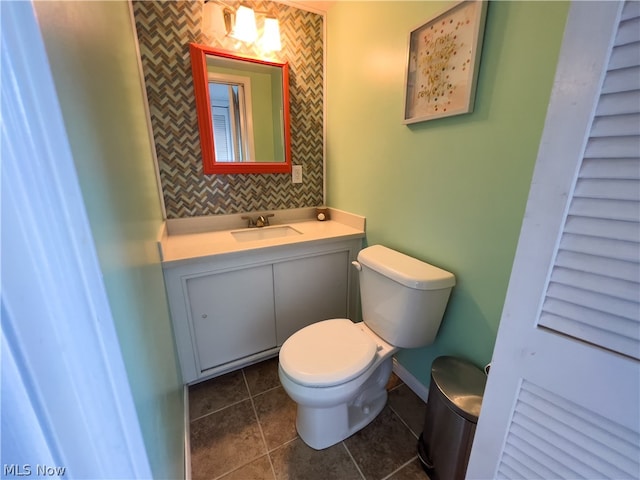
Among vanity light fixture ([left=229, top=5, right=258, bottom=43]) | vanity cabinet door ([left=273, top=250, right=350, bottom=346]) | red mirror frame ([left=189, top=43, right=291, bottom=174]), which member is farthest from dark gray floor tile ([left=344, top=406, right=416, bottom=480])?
vanity light fixture ([left=229, top=5, right=258, bottom=43])

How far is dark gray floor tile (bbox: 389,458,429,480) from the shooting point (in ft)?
3.49

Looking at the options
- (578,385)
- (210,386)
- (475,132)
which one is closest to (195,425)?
(210,386)

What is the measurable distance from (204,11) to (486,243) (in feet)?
5.94

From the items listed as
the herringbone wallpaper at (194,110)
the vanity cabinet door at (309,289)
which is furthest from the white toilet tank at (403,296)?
the herringbone wallpaper at (194,110)

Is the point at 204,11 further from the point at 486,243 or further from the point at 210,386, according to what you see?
the point at 210,386

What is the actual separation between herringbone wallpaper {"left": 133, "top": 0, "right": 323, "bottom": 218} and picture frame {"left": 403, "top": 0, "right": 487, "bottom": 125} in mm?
841

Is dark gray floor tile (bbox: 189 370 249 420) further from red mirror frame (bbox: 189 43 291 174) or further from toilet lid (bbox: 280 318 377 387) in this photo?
red mirror frame (bbox: 189 43 291 174)

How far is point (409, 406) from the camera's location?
137 centimetres

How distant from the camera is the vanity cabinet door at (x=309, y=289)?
1536 millimetres

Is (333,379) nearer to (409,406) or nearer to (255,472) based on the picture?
(255,472)

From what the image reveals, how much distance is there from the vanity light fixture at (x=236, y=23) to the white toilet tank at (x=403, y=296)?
1.38m

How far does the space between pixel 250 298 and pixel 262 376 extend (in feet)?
1.62

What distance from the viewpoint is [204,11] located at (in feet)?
4.68

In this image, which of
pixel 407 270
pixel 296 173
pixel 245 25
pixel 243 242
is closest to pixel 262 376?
pixel 243 242
